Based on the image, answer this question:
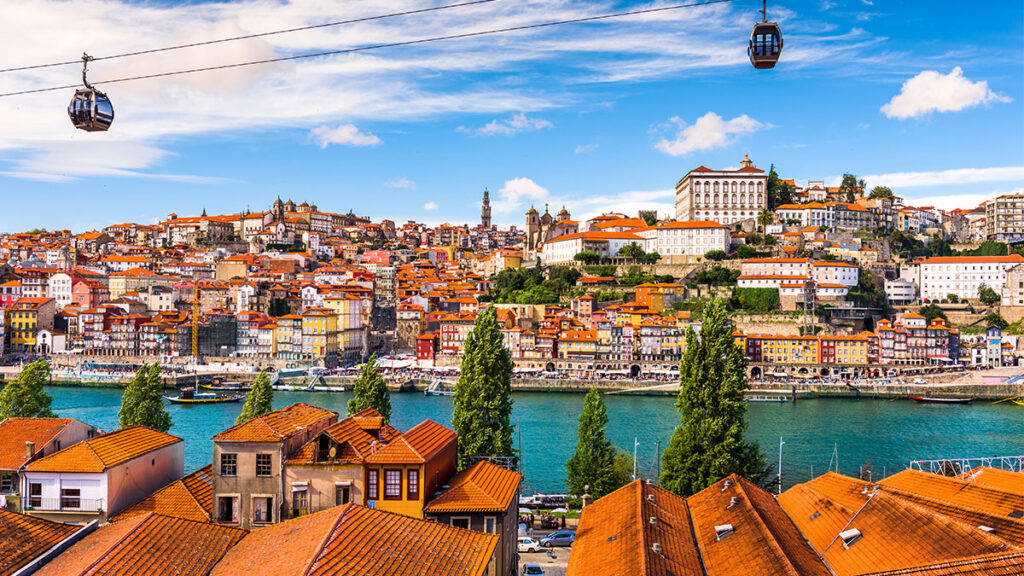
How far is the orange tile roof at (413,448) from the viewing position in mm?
7785

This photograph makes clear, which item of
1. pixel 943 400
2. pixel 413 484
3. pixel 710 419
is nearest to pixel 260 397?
pixel 710 419

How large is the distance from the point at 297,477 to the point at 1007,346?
4749 centimetres

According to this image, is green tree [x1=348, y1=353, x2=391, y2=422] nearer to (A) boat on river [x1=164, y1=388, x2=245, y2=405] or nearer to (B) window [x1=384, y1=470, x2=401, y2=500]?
(B) window [x1=384, y1=470, x2=401, y2=500]

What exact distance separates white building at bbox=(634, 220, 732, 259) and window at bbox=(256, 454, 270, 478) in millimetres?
51262

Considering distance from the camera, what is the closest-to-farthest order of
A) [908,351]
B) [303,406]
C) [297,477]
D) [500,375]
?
[297,477] → [303,406] → [500,375] → [908,351]

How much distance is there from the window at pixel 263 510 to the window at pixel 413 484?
1.52 meters

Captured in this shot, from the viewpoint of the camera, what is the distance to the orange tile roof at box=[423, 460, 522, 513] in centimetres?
764

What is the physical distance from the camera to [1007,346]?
43875mm

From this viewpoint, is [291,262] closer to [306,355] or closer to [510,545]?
[306,355]

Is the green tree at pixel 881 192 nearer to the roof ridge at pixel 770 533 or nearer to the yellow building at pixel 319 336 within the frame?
the yellow building at pixel 319 336

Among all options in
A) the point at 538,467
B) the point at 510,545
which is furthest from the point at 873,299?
the point at 510,545

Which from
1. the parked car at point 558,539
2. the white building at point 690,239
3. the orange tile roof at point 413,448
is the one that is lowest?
the parked car at point 558,539

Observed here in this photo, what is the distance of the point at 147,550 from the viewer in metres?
5.70

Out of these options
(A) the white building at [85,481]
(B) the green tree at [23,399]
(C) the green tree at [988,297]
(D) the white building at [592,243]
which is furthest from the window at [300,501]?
(C) the green tree at [988,297]
